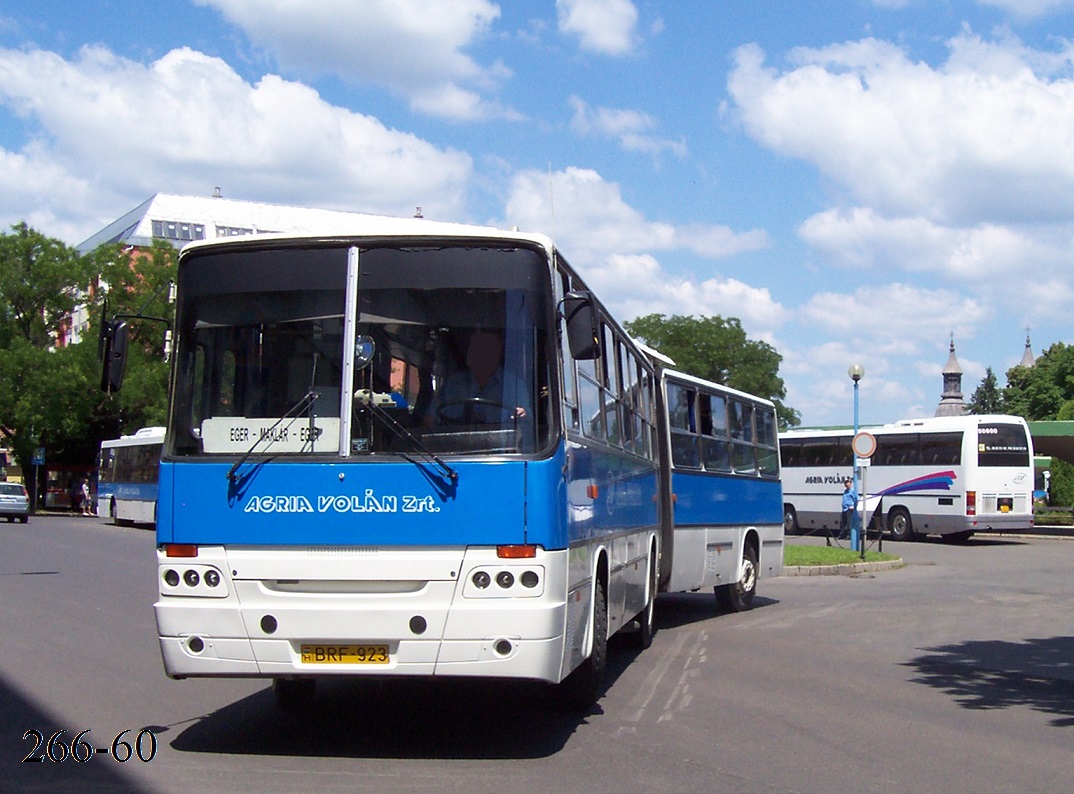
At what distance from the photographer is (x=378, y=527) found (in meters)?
7.43

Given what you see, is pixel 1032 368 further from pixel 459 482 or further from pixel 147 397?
pixel 459 482

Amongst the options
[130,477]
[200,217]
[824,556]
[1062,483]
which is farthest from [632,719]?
[200,217]

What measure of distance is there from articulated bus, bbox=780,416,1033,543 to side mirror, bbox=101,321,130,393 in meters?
28.5

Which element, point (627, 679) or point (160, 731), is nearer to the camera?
point (160, 731)

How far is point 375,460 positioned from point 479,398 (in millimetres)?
719

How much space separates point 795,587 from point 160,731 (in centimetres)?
1501

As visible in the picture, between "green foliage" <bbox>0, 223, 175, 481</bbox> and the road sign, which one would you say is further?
"green foliage" <bbox>0, 223, 175, 481</bbox>


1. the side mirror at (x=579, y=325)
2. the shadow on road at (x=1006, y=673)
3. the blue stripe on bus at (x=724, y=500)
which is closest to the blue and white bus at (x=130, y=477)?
the blue stripe on bus at (x=724, y=500)

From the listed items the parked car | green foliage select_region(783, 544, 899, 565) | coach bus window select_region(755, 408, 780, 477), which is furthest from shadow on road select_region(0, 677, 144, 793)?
Answer: the parked car

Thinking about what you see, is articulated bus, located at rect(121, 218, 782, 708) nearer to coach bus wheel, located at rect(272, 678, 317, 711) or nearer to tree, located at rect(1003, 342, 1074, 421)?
coach bus wheel, located at rect(272, 678, 317, 711)

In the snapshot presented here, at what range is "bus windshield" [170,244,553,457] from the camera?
7.59 m

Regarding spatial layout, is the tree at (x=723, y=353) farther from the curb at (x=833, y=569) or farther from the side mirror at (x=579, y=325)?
the side mirror at (x=579, y=325)

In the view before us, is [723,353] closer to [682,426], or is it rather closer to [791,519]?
[791,519]

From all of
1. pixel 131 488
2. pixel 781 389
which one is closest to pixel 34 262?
pixel 131 488
